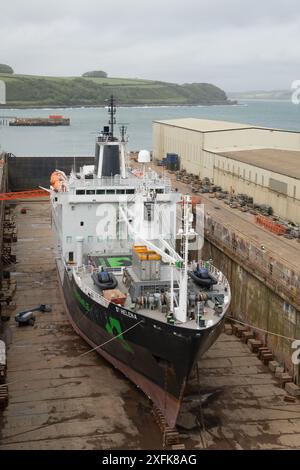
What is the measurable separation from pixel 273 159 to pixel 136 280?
25508 millimetres

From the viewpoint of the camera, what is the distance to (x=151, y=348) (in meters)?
17.9

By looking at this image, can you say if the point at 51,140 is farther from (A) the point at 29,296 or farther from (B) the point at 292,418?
(B) the point at 292,418

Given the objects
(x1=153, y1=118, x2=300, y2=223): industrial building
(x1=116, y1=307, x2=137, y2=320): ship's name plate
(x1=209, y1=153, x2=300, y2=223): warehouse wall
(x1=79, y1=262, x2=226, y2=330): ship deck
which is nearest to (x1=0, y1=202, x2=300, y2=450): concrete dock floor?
(x1=79, y1=262, x2=226, y2=330): ship deck

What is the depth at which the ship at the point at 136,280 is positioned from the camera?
17.4 metres

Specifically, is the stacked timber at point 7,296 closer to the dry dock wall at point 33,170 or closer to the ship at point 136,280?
the ship at point 136,280

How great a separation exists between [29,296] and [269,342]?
1269cm

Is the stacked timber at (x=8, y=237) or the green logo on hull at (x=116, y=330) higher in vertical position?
the green logo on hull at (x=116, y=330)

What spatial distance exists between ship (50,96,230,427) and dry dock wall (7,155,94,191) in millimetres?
30237

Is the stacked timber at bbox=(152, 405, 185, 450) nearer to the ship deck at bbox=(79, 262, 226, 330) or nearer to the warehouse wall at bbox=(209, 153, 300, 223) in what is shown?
the ship deck at bbox=(79, 262, 226, 330)

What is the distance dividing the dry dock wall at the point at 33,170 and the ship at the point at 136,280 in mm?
30237

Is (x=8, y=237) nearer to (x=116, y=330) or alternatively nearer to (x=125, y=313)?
(x=116, y=330)

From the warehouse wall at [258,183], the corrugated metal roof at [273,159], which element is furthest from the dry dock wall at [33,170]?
the corrugated metal roof at [273,159]

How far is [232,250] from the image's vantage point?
28172 millimetres

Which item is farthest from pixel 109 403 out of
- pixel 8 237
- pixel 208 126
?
pixel 208 126
